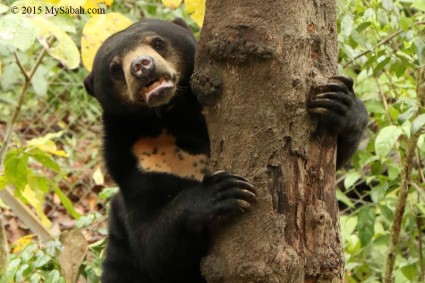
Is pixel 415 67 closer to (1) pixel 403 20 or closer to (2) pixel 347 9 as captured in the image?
(1) pixel 403 20

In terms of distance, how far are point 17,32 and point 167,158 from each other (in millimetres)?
1425

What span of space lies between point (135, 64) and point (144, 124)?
1.56ft

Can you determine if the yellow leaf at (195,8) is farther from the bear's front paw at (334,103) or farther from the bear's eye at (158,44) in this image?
the bear's front paw at (334,103)

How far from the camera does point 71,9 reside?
12.6 ft

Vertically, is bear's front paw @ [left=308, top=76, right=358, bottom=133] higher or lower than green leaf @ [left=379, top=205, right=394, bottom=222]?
higher

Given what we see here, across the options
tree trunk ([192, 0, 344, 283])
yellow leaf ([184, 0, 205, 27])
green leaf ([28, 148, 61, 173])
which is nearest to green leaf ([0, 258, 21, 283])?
green leaf ([28, 148, 61, 173])

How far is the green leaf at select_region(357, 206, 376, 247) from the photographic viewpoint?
513cm

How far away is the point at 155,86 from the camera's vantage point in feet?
13.0

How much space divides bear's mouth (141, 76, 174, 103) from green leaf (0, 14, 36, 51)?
103 centimetres

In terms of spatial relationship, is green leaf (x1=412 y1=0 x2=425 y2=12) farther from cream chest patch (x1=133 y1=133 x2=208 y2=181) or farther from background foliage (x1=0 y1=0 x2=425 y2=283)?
cream chest patch (x1=133 y1=133 x2=208 y2=181)

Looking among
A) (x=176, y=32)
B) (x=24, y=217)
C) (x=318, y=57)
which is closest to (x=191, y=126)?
(x=176, y=32)

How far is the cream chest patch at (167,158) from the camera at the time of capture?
4.12 meters

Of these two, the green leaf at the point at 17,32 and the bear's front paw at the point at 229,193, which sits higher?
the green leaf at the point at 17,32

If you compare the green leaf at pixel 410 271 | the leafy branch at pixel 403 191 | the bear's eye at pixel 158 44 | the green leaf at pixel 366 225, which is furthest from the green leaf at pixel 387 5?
the green leaf at pixel 410 271
